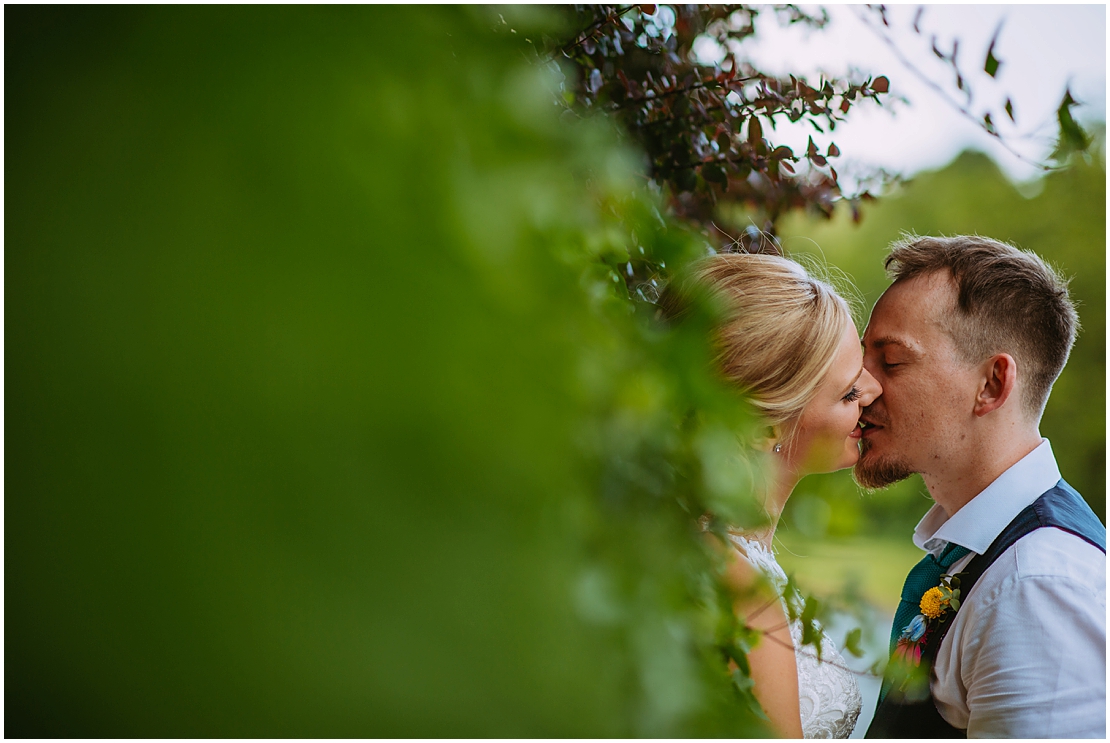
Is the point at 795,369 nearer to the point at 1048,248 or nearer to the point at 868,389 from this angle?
the point at 868,389

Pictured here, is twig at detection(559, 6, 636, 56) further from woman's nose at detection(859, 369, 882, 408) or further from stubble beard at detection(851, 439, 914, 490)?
stubble beard at detection(851, 439, 914, 490)

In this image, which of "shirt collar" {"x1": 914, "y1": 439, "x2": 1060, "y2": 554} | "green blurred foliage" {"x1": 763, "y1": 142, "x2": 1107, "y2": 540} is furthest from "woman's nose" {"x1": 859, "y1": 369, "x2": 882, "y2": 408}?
"green blurred foliage" {"x1": 763, "y1": 142, "x2": 1107, "y2": 540}

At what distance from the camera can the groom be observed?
5.01ft

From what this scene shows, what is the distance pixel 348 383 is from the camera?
0.90 ft

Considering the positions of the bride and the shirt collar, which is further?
the shirt collar

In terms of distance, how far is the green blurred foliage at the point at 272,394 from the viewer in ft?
0.89

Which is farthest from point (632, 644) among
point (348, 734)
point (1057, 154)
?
point (1057, 154)

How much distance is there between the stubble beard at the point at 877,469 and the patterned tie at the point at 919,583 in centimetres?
25

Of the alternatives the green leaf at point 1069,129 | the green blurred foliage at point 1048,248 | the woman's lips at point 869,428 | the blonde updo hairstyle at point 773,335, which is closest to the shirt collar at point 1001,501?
the woman's lips at point 869,428

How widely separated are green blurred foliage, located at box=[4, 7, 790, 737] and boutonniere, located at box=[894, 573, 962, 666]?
6.28 ft

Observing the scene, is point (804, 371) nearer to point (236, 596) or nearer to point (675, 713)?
point (675, 713)

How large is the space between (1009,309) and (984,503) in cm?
61

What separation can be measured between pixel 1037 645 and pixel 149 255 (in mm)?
1869

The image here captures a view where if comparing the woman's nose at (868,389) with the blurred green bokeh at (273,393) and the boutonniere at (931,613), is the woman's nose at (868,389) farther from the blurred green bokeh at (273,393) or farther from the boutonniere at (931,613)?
the blurred green bokeh at (273,393)
